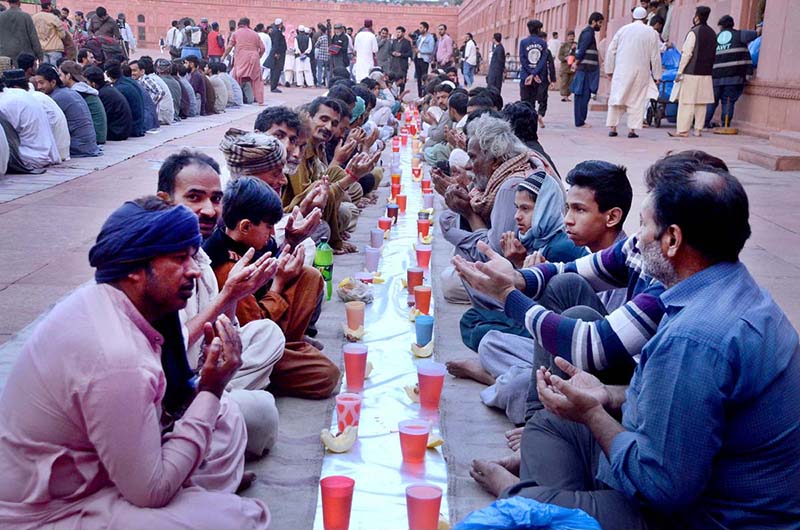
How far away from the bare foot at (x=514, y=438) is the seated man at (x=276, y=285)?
32.3 inches

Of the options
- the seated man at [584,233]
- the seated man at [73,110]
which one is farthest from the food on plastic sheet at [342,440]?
the seated man at [73,110]

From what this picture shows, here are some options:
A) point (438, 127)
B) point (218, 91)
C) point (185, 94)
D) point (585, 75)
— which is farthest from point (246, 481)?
point (218, 91)

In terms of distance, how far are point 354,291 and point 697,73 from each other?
9.33 m

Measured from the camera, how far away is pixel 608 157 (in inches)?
399

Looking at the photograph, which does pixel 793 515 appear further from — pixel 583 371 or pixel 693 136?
pixel 693 136

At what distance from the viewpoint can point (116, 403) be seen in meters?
1.77

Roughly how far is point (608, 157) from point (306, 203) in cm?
656

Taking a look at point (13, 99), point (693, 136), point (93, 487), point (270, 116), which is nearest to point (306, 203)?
point (270, 116)

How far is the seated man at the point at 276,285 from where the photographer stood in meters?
3.34

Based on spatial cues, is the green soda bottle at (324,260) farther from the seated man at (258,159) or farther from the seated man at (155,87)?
the seated man at (155,87)

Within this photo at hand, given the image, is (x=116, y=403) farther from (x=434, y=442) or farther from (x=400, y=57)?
(x=400, y=57)

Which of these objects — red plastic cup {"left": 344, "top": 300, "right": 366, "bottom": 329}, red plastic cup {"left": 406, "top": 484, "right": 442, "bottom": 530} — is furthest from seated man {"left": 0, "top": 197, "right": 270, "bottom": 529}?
red plastic cup {"left": 344, "top": 300, "right": 366, "bottom": 329}

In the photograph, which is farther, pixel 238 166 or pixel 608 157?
pixel 608 157

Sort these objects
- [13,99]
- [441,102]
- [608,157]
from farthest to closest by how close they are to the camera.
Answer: [441,102]
[608,157]
[13,99]
